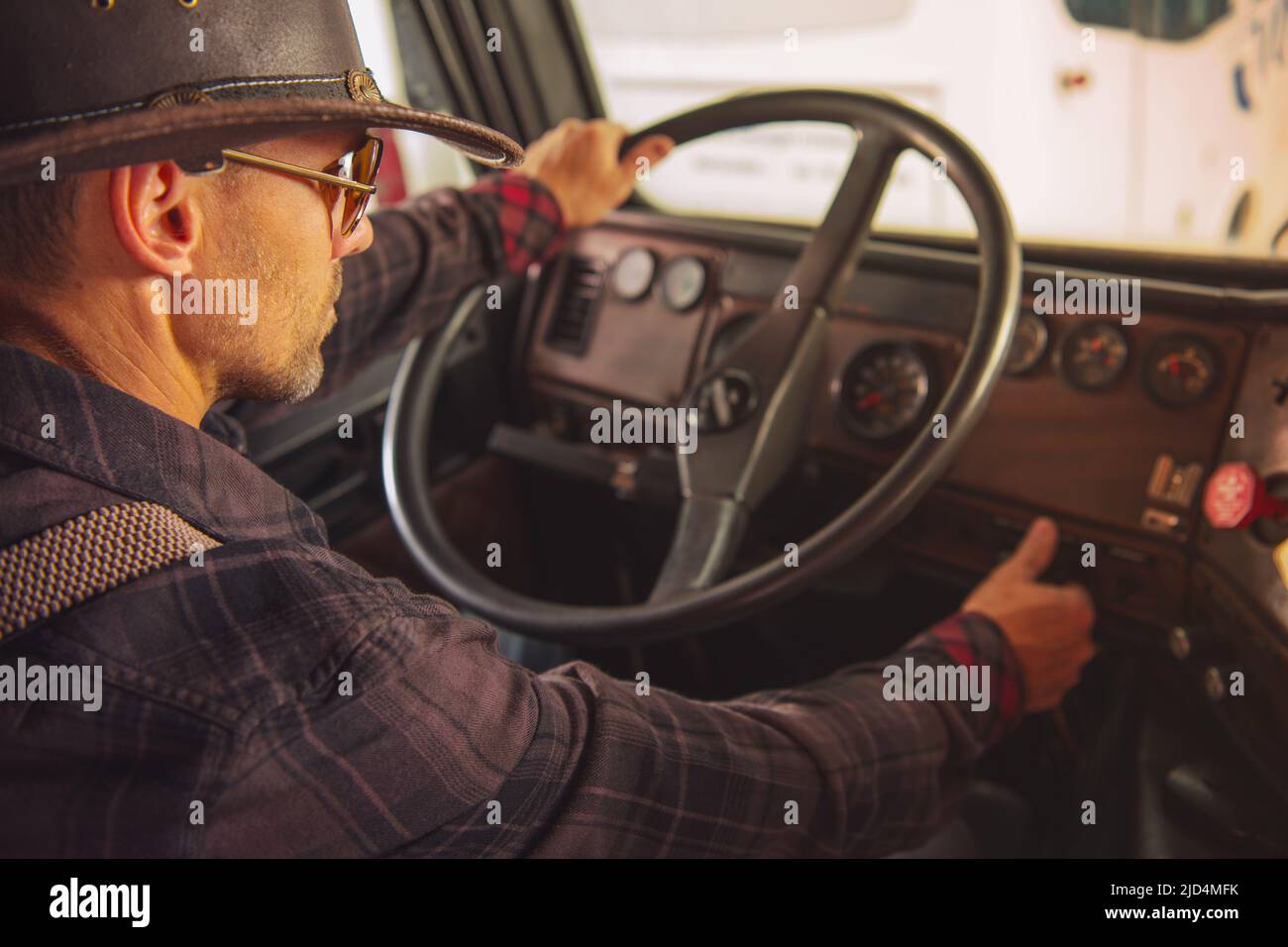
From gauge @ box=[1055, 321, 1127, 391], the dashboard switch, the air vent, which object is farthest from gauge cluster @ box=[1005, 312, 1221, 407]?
the air vent

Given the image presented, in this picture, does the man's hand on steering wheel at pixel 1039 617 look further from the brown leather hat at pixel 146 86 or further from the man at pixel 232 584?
the brown leather hat at pixel 146 86

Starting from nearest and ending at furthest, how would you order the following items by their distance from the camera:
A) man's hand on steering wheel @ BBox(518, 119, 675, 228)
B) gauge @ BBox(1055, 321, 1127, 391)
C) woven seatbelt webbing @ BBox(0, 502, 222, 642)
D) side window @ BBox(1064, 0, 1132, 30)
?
woven seatbelt webbing @ BBox(0, 502, 222, 642)
gauge @ BBox(1055, 321, 1127, 391)
man's hand on steering wheel @ BBox(518, 119, 675, 228)
side window @ BBox(1064, 0, 1132, 30)

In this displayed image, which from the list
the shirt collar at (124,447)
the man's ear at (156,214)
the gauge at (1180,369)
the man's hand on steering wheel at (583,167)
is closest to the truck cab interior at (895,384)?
the gauge at (1180,369)

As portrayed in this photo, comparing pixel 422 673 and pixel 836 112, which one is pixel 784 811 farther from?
pixel 836 112

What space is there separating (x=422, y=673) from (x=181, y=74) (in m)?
0.44

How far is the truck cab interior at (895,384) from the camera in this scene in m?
1.14

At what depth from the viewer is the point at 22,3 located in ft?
1.98

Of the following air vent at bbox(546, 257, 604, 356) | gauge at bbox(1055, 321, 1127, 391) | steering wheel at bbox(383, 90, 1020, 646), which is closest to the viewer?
steering wheel at bbox(383, 90, 1020, 646)

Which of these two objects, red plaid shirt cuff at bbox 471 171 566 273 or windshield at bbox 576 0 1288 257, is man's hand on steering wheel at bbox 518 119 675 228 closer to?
red plaid shirt cuff at bbox 471 171 566 273

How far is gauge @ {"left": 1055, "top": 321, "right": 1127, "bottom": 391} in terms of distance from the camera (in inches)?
50.2

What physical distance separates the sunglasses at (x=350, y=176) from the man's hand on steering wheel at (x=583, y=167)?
61 cm

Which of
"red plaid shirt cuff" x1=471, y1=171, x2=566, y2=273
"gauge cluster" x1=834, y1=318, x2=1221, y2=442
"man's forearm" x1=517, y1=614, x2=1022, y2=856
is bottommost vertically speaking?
"man's forearm" x1=517, y1=614, x2=1022, y2=856

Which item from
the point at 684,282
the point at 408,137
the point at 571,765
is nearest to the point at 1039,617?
the point at 571,765

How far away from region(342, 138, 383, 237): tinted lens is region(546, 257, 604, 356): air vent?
101 centimetres
